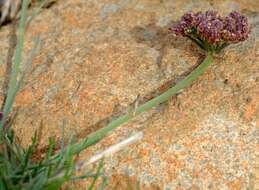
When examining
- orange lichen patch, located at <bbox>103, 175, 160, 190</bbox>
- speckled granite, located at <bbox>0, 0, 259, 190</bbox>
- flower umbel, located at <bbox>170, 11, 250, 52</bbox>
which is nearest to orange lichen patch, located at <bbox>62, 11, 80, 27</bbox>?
speckled granite, located at <bbox>0, 0, 259, 190</bbox>

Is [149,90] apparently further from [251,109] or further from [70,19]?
[70,19]

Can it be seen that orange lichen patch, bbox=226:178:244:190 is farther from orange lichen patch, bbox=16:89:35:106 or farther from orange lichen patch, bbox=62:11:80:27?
orange lichen patch, bbox=62:11:80:27

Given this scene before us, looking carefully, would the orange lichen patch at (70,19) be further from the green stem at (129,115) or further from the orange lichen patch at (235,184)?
the orange lichen patch at (235,184)

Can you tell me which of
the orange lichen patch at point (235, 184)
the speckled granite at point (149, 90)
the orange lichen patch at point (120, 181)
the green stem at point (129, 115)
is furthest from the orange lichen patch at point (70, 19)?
the orange lichen patch at point (235, 184)

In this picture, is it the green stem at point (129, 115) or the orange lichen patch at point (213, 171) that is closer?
the green stem at point (129, 115)

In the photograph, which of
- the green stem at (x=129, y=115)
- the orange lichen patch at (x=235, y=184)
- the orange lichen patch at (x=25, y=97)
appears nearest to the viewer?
the green stem at (x=129, y=115)

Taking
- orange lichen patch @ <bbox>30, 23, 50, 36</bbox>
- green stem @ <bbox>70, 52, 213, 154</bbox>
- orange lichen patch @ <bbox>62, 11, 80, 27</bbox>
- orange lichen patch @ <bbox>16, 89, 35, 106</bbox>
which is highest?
green stem @ <bbox>70, 52, 213, 154</bbox>

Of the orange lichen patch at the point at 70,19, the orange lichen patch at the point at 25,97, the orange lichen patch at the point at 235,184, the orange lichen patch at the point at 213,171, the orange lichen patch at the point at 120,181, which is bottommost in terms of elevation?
the orange lichen patch at the point at 235,184
